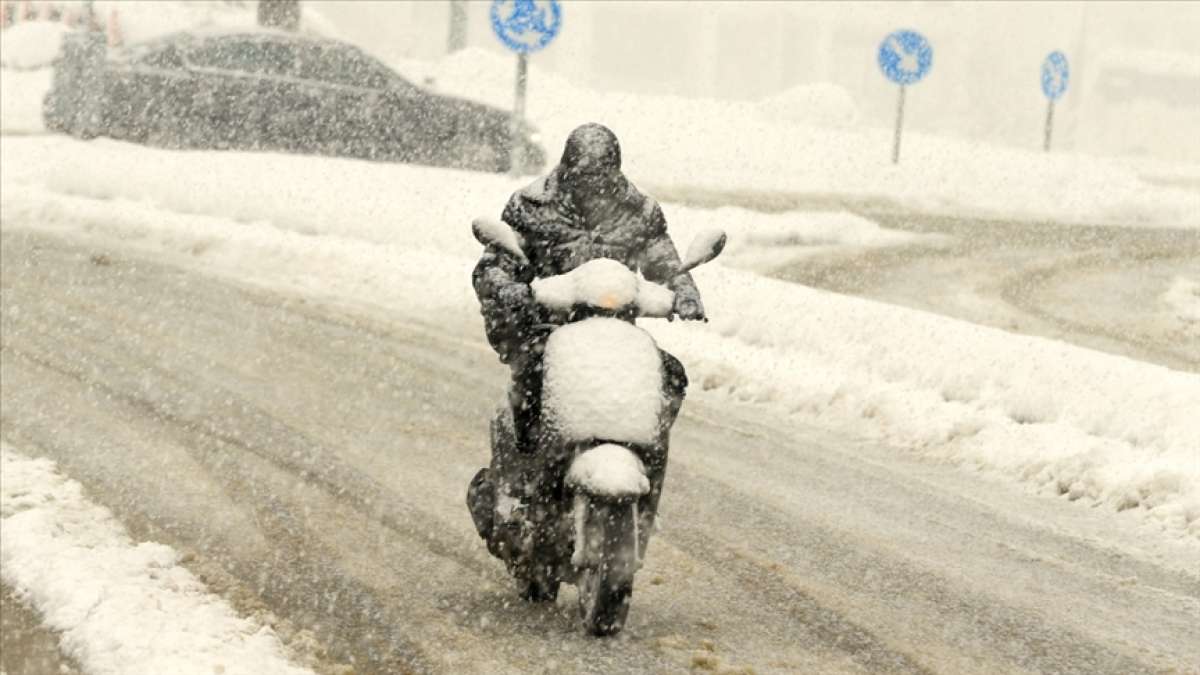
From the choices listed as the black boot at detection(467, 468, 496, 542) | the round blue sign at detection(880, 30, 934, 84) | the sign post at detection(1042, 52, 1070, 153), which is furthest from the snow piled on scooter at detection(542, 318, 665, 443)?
the sign post at detection(1042, 52, 1070, 153)

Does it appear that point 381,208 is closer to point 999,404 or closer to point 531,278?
point 999,404

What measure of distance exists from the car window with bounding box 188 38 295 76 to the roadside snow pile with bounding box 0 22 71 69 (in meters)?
12.5

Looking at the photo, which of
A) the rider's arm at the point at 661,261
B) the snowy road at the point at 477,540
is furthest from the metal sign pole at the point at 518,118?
the rider's arm at the point at 661,261

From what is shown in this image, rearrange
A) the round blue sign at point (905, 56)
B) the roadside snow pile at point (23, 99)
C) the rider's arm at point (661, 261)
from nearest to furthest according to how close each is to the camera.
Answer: the rider's arm at point (661, 261)
the round blue sign at point (905, 56)
the roadside snow pile at point (23, 99)

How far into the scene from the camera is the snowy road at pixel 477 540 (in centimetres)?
576

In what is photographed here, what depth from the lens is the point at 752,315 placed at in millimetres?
12867

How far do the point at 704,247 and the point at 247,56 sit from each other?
18461 millimetres

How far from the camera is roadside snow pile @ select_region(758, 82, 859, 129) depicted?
33.8 m

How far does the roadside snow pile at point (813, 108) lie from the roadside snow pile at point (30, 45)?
1352cm

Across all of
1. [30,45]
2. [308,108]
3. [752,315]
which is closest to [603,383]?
[752,315]

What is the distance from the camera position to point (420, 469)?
825 centimetres

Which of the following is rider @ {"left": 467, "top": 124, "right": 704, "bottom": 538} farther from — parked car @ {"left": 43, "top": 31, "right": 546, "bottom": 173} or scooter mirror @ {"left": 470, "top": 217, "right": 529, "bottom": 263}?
parked car @ {"left": 43, "top": 31, "right": 546, "bottom": 173}

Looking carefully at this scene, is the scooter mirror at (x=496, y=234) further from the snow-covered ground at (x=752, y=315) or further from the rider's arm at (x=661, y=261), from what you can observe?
the snow-covered ground at (x=752, y=315)

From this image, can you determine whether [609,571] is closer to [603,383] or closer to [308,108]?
[603,383]
